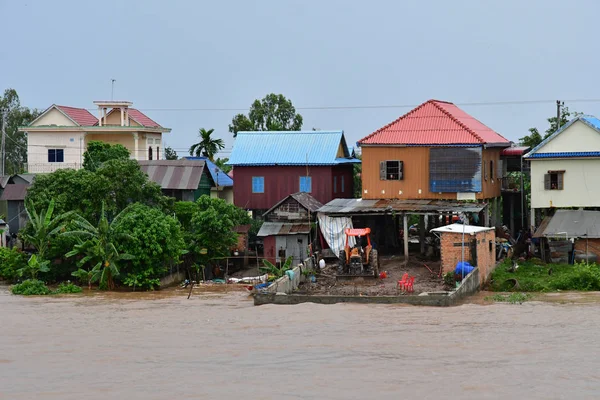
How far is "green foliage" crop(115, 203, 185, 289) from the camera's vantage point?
97.7 ft

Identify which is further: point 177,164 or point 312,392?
point 177,164

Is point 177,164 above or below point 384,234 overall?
above

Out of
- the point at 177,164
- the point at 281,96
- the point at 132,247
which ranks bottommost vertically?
the point at 132,247

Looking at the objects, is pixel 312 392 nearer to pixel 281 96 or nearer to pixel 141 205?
pixel 141 205

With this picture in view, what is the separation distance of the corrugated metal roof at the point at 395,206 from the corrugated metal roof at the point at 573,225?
2.15 metres

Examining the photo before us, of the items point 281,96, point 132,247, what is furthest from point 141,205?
point 281,96

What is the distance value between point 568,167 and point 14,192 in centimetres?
1992

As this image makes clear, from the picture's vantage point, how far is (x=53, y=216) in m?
32.3

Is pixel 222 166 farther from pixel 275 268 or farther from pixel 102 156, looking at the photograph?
pixel 275 268

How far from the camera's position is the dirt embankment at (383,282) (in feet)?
87.8

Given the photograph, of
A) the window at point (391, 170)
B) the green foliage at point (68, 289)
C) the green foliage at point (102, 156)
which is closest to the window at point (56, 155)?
the green foliage at point (102, 156)

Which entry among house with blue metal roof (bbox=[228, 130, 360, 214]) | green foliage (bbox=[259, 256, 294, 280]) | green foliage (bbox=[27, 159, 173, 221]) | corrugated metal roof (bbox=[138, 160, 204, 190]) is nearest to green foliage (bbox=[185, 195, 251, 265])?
green foliage (bbox=[259, 256, 294, 280])

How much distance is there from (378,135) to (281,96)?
24.2 m

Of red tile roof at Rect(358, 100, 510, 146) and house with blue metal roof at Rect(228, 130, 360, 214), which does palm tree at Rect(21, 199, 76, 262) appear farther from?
red tile roof at Rect(358, 100, 510, 146)
